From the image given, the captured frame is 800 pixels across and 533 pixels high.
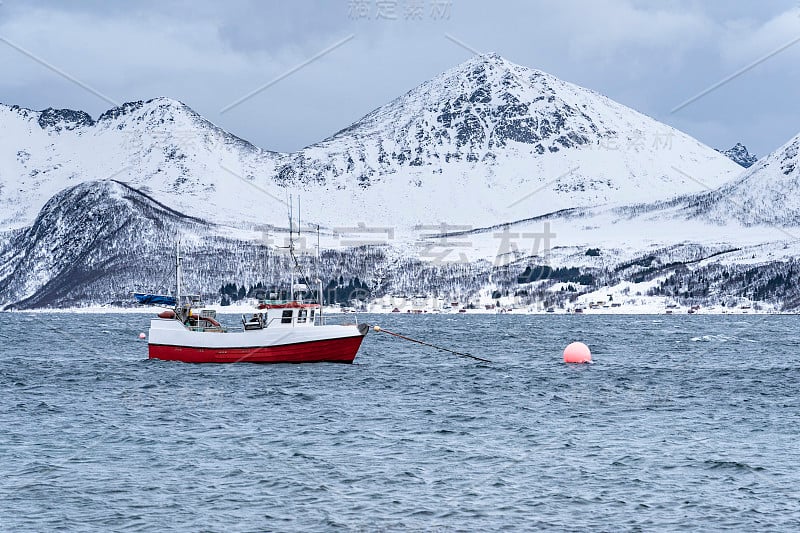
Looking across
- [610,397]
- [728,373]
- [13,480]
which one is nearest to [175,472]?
[13,480]

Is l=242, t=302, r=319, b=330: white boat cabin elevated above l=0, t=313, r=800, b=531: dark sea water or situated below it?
above

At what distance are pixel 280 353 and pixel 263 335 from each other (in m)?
2.27

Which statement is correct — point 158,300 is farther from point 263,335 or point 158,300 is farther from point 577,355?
point 577,355

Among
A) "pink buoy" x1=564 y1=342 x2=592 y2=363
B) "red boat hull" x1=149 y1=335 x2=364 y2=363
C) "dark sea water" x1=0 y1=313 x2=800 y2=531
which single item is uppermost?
"red boat hull" x1=149 y1=335 x2=364 y2=363

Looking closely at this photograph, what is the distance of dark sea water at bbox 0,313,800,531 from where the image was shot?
42.8 m

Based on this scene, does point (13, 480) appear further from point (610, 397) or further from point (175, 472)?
point (610, 397)

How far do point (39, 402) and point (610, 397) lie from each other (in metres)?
39.6

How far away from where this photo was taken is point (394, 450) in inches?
2202

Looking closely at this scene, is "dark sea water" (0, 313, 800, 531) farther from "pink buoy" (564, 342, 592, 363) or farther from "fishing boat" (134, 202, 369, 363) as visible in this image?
"pink buoy" (564, 342, 592, 363)

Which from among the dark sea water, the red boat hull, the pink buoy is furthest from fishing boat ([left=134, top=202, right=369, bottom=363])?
the pink buoy

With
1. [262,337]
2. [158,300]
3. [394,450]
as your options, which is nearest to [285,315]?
[262,337]

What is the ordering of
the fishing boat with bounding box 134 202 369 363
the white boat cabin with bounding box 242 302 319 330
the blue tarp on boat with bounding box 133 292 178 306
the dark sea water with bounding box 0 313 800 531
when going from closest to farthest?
the dark sea water with bounding box 0 313 800 531 < the white boat cabin with bounding box 242 302 319 330 < the fishing boat with bounding box 134 202 369 363 < the blue tarp on boat with bounding box 133 292 178 306

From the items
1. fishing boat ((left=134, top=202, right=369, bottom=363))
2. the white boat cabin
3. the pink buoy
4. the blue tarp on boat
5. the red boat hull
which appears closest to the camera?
the white boat cabin

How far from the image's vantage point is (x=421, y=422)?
65.8 metres
